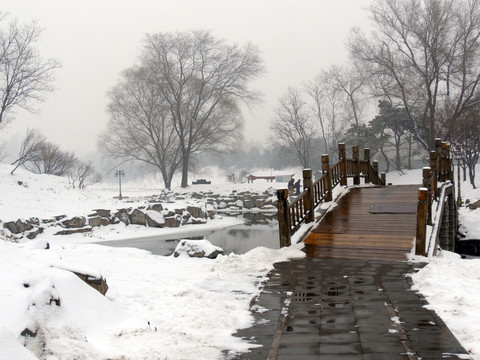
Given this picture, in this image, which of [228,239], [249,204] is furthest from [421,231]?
[249,204]

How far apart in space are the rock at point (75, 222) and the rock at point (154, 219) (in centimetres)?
318

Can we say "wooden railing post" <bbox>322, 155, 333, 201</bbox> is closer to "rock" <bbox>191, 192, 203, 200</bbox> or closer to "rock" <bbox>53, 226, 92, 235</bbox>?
"rock" <bbox>53, 226, 92, 235</bbox>

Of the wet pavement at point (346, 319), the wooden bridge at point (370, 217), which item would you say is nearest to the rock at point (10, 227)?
the wooden bridge at point (370, 217)

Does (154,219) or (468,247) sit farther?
(154,219)

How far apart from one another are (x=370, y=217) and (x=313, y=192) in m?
1.55

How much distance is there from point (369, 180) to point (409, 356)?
13212mm

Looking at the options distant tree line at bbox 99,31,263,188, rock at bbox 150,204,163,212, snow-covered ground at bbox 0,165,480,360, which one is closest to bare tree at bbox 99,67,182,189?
distant tree line at bbox 99,31,263,188

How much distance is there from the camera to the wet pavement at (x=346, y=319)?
4.08m

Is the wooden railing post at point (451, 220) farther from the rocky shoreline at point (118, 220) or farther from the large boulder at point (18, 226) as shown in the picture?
the large boulder at point (18, 226)

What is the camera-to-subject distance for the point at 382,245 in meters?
8.77

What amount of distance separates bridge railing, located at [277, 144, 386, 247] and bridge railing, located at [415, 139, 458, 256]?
99.4 inches

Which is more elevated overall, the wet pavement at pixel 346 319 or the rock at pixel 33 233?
the wet pavement at pixel 346 319

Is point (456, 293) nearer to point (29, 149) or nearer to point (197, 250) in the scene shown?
point (197, 250)

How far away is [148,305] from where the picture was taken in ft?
18.4
